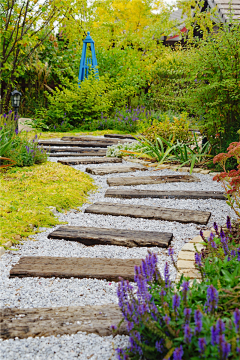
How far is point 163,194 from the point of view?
13.1ft

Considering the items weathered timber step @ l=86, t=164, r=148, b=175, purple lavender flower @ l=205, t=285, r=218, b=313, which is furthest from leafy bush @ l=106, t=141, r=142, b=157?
purple lavender flower @ l=205, t=285, r=218, b=313

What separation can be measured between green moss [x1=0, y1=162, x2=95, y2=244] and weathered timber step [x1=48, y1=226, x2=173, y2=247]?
Answer: 0.31 metres

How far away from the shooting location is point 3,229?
9.36ft

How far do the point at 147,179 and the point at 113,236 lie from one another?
2.04 metres

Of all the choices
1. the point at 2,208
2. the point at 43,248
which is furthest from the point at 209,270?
the point at 2,208

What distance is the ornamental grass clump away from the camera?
1151 millimetres

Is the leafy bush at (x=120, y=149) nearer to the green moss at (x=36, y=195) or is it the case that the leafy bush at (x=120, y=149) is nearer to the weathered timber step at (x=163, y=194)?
A: the green moss at (x=36, y=195)

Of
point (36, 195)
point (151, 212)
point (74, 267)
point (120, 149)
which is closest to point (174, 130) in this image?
point (120, 149)

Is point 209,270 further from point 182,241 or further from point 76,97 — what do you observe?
point 76,97

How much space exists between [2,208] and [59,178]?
1.27 meters

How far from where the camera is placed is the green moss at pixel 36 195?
9.87ft

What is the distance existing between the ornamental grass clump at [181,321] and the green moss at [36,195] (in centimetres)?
156

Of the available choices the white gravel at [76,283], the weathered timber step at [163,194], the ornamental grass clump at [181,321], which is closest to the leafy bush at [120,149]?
the weathered timber step at [163,194]

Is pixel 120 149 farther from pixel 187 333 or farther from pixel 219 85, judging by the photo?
pixel 187 333
